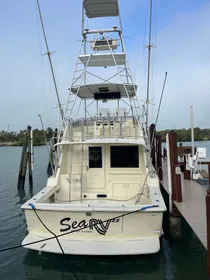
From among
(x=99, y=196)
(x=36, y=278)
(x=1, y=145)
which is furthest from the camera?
(x=1, y=145)

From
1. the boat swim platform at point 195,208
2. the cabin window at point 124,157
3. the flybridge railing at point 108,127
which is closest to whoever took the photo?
the boat swim platform at point 195,208

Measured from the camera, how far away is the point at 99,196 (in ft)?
27.6

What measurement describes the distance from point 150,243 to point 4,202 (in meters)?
8.80

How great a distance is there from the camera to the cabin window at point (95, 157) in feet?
Result: 28.4

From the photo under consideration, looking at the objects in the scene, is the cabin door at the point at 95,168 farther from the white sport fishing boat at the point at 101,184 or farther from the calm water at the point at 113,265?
the calm water at the point at 113,265

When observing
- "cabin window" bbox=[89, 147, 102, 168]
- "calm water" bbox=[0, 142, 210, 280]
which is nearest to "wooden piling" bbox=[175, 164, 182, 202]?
"calm water" bbox=[0, 142, 210, 280]

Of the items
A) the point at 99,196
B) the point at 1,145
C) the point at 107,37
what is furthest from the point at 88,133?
the point at 1,145

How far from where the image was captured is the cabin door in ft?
28.0

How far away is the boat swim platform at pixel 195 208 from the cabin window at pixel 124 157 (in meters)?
1.78

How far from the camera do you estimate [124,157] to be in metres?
8.53

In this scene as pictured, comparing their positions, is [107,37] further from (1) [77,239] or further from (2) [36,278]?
(2) [36,278]

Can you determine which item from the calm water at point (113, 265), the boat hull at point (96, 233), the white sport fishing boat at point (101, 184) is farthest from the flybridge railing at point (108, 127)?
the calm water at point (113, 265)

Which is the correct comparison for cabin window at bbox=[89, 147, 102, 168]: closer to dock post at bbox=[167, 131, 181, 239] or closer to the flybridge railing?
the flybridge railing

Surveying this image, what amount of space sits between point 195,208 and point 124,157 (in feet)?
8.56
